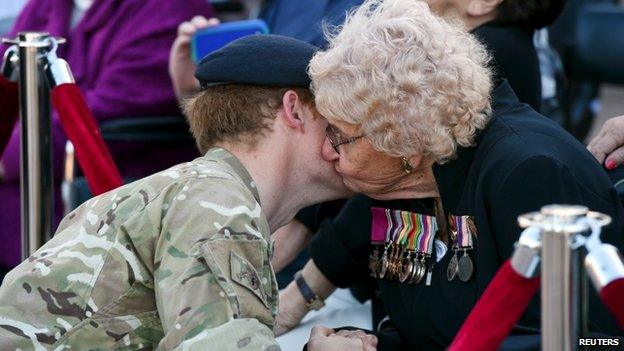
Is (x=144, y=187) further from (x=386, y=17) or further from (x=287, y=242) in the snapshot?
(x=287, y=242)

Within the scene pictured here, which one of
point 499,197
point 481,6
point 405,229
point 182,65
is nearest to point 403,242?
point 405,229

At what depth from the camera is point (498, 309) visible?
187 cm

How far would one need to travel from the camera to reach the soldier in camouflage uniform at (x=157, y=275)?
83.0 inches

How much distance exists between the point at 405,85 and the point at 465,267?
1.42ft

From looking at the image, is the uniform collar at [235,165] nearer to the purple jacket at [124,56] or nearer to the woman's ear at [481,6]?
the woman's ear at [481,6]

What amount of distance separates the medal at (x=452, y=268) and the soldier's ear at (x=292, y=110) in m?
0.45

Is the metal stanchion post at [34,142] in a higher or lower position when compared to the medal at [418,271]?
higher

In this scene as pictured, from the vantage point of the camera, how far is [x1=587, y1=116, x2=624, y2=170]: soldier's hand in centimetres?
301

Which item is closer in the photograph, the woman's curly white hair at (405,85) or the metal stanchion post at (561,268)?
the metal stanchion post at (561,268)

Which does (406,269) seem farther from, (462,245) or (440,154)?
(440,154)

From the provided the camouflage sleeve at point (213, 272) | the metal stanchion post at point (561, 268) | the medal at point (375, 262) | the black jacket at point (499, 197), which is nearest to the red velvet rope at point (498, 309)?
the metal stanchion post at point (561, 268)

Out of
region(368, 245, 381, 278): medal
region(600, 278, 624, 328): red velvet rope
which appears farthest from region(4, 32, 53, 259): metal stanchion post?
region(600, 278, 624, 328): red velvet rope

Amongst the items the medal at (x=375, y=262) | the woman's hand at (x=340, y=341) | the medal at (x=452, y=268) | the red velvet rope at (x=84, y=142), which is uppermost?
the red velvet rope at (x=84, y=142)

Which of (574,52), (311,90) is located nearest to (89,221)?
(311,90)
